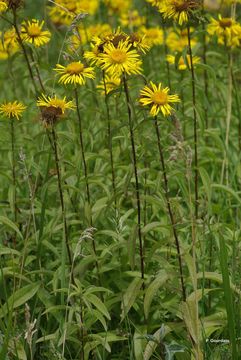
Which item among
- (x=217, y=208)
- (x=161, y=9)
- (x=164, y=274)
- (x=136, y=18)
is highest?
(x=136, y=18)

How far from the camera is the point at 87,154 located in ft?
9.88

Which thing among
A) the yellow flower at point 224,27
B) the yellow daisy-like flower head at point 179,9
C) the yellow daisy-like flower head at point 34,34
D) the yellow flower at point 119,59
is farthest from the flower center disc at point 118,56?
the yellow flower at point 224,27

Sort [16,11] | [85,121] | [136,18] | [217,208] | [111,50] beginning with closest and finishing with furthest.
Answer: [111,50], [16,11], [217,208], [85,121], [136,18]

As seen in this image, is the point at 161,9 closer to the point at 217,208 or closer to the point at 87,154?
the point at 87,154

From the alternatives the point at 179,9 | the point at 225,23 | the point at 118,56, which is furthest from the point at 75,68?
the point at 225,23

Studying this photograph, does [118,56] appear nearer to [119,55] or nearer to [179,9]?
[119,55]

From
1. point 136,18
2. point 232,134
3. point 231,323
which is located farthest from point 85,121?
point 231,323

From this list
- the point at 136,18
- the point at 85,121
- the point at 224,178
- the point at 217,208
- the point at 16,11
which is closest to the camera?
the point at 16,11

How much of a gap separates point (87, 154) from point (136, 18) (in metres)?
2.47

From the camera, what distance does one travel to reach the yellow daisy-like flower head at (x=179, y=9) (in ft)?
8.88

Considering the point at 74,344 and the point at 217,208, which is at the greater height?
the point at 217,208

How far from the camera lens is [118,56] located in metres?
2.38

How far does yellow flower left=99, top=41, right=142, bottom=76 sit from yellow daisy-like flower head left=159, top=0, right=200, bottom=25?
412 millimetres

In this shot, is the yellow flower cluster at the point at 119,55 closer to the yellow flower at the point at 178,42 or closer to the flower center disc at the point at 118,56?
the flower center disc at the point at 118,56
